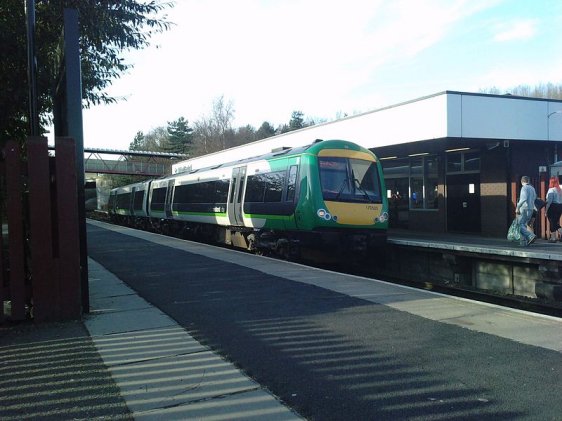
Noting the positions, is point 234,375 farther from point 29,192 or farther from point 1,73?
point 1,73

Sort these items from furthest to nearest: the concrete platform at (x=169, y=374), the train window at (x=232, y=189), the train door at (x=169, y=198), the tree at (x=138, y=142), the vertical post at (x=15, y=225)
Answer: the tree at (x=138, y=142) → the train door at (x=169, y=198) → the train window at (x=232, y=189) → the vertical post at (x=15, y=225) → the concrete platform at (x=169, y=374)

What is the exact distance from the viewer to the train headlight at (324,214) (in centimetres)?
1247

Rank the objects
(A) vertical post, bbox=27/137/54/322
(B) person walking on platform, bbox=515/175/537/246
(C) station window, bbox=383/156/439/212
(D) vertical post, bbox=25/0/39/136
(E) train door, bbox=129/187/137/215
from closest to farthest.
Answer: (A) vertical post, bbox=27/137/54/322 → (D) vertical post, bbox=25/0/39/136 → (B) person walking on platform, bbox=515/175/537/246 → (C) station window, bbox=383/156/439/212 → (E) train door, bbox=129/187/137/215

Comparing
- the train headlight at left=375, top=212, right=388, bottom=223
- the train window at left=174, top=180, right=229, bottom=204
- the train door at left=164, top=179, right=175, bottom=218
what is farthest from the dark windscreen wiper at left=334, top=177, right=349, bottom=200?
the train door at left=164, top=179, right=175, bottom=218

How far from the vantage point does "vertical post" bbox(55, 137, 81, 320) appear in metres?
6.41

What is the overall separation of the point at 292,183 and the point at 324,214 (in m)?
1.36

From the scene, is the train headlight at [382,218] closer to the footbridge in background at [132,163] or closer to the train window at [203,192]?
the train window at [203,192]

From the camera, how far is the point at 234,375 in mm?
4621

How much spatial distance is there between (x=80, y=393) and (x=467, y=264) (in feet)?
35.2

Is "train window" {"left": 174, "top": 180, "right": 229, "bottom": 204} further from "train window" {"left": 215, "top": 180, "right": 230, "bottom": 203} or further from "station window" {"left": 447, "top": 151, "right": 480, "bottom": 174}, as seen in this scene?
"station window" {"left": 447, "top": 151, "right": 480, "bottom": 174}

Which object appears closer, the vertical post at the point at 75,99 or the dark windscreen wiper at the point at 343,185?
the vertical post at the point at 75,99

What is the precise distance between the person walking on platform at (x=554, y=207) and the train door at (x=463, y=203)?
3.68 metres

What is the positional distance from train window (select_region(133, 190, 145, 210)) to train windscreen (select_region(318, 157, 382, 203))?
2156cm

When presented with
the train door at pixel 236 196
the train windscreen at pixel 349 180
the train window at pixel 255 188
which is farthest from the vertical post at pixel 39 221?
the train door at pixel 236 196
